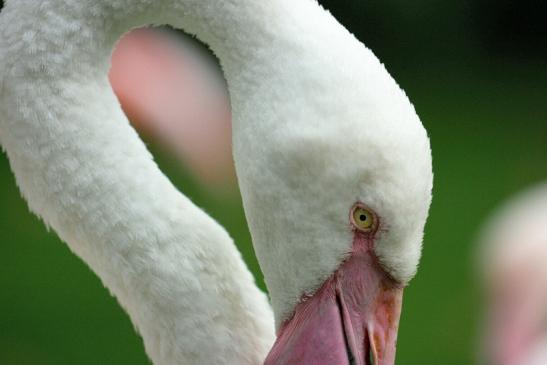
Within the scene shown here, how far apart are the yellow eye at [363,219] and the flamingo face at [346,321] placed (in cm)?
3

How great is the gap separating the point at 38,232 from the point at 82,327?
1094mm

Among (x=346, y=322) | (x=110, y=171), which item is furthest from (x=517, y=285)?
(x=110, y=171)

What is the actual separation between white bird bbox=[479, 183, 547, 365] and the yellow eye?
8.33ft

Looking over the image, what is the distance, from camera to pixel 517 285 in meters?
4.17

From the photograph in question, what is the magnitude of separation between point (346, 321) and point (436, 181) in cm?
574

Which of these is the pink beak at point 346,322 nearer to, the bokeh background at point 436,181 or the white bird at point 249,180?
the white bird at point 249,180

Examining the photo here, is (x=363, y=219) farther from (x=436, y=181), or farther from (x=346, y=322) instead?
(x=436, y=181)

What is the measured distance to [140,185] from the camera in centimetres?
169

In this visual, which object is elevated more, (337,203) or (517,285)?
(517,285)

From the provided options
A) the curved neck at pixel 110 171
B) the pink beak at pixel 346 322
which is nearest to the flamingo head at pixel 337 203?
the pink beak at pixel 346 322

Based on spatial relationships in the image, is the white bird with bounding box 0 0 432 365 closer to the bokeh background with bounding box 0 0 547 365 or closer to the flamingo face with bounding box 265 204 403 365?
the flamingo face with bounding box 265 204 403 365

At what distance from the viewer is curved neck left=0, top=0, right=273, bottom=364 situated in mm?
1646

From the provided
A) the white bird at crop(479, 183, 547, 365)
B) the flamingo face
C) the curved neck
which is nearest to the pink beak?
the flamingo face

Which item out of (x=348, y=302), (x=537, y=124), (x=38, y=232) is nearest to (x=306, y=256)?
(x=348, y=302)
